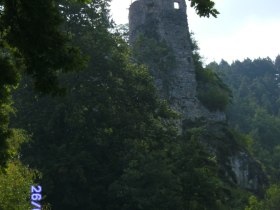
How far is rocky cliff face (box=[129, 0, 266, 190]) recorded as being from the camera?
1411 inches

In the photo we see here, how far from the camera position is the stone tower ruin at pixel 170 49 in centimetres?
3775

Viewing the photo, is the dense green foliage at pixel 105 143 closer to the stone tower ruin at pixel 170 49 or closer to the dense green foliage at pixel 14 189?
the dense green foliage at pixel 14 189

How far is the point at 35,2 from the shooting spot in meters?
8.09

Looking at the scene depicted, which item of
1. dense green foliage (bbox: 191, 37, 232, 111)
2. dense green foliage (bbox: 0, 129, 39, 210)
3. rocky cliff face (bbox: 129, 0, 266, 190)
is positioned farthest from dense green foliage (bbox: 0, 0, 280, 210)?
dense green foliage (bbox: 191, 37, 232, 111)

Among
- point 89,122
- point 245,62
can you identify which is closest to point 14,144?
point 89,122

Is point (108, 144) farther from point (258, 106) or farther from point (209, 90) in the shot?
point (258, 106)

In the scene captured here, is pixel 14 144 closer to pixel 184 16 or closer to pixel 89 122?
pixel 89 122

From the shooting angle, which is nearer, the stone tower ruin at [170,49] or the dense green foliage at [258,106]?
the stone tower ruin at [170,49]

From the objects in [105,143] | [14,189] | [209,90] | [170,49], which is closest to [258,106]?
[209,90]

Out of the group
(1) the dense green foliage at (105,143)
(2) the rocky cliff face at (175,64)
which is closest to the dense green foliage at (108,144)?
(1) the dense green foliage at (105,143)

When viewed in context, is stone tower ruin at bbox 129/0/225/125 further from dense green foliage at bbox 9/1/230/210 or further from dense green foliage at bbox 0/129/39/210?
dense green foliage at bbox 0/129/39/210

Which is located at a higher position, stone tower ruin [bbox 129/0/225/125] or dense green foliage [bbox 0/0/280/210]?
stone tower ruin [bbox 129/0/225/125]

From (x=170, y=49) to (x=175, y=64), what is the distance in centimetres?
Answer: 130

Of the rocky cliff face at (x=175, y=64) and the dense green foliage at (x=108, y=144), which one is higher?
the rocky cliff face at (x=175, y=64)
